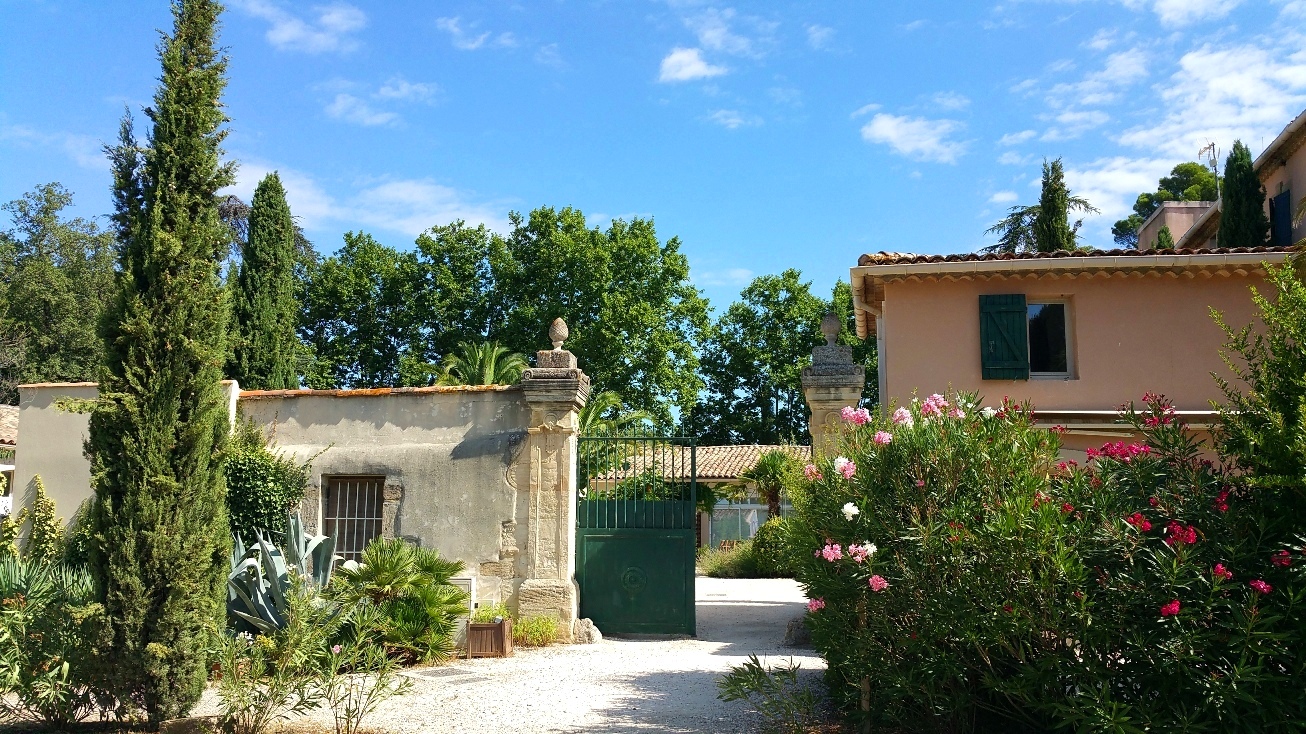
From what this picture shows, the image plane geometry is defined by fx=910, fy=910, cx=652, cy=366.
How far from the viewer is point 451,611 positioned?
955 centimetres

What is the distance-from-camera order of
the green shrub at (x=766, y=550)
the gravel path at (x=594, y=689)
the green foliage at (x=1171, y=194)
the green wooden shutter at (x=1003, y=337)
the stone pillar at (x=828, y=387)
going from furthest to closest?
the green foliage at (x=1171, y=194)
the green shrub at (x=766, y=550)
the green wooden shutter at (x=1003, y=337)
the stone pillar at (x=828, y=387)
the gravel path at (x=594, y=689)

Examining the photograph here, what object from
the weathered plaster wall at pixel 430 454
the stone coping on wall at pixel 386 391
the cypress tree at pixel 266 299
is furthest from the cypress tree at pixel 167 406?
the cypress tree at pixel 266 299

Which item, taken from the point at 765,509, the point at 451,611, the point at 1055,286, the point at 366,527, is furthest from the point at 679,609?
the point at 765,509

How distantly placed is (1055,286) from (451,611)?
8506 millimetres

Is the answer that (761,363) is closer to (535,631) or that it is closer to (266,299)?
(266,299)

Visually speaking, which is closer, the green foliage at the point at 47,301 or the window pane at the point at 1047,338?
the window pane at the point at 1047,338

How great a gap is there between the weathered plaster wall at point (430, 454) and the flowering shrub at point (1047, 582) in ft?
17.7

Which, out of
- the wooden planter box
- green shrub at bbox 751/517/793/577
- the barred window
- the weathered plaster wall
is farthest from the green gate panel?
green shrub at bbox 751/517/793/577

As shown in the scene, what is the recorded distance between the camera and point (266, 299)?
20.0 m

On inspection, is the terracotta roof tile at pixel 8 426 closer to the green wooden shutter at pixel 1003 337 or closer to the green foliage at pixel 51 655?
the green foliage at pixel 51 655

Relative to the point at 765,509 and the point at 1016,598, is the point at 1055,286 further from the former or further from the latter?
the point at 765,509

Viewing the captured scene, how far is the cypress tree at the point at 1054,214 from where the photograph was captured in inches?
767

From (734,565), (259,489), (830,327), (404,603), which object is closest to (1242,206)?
(830,327)

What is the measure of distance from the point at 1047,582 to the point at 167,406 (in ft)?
18.6
